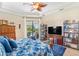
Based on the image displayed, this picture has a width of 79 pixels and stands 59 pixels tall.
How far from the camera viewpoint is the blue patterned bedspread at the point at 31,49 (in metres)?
2.77

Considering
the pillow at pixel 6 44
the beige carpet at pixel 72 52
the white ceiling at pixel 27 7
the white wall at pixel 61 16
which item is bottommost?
the beige carpet at pixel 72 52

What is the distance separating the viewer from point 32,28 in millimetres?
2891

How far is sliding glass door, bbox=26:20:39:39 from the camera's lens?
9.38 ft

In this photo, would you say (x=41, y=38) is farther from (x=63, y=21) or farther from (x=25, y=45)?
(x=63, y=21)

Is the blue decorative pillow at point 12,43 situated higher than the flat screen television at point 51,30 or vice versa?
the flat screen television at point 51,30

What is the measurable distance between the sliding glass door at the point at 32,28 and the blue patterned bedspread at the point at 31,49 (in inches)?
4.6

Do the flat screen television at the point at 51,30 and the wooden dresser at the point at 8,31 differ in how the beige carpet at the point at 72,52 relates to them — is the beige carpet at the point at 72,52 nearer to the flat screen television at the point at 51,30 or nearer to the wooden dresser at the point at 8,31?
the flat screen television at the point at 51,30

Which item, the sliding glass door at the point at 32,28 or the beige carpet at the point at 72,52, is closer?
the beige carpet at the point at 72,52

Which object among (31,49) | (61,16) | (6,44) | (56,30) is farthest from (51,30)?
(6,44)

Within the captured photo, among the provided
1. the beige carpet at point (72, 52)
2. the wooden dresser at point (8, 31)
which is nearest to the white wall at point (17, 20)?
the wooden dresser at point (8, 31)

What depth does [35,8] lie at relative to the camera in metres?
2.76

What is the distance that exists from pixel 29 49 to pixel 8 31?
1.66 feet

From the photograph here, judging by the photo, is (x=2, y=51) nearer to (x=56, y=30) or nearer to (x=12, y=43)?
(x=12, y=43)

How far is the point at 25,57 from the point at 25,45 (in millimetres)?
229
